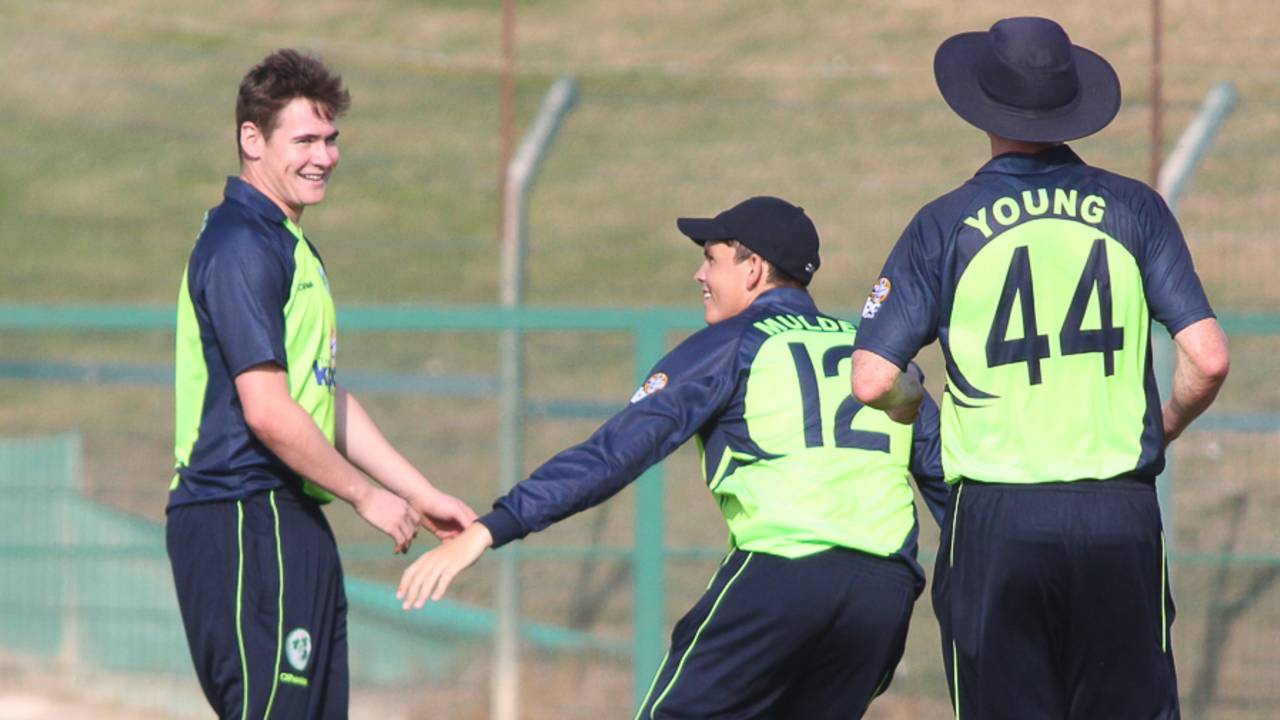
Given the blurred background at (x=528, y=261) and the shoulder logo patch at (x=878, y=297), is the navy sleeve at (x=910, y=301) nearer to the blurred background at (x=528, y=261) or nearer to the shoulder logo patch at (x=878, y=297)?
the shoulder logo patch at (x=878, y=297)

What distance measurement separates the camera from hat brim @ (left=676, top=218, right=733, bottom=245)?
4.26 m

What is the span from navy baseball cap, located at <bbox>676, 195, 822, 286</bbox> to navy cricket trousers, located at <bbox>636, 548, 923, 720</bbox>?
736 millimetres

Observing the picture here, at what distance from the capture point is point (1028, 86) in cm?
348

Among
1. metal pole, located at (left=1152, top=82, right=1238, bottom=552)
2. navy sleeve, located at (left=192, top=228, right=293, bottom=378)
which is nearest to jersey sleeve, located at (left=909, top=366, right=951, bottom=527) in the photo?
navy sleeve, located at (left=192, top=228, right=293, bottom=378)

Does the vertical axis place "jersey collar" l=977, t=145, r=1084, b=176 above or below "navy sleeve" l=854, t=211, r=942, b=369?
above

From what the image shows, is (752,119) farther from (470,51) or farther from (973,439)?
(973,439)

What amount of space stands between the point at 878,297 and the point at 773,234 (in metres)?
0.78

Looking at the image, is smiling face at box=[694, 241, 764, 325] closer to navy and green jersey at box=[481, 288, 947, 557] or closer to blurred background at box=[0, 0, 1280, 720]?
navy and green jersey at box=[481, 288, 947, 557]

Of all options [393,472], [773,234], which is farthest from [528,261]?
[773,234]

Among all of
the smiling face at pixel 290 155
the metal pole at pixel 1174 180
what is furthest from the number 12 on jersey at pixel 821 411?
the metal pole at pixel 1174 180

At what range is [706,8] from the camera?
17.5m

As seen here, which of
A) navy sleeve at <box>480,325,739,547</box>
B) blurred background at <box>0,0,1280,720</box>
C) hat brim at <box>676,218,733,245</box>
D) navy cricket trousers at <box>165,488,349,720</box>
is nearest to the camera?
navy sleeve at <box>480,325,739,547</box>

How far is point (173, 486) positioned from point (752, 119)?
12050mm

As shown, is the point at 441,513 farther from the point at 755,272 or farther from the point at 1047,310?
the point at 1047,310
